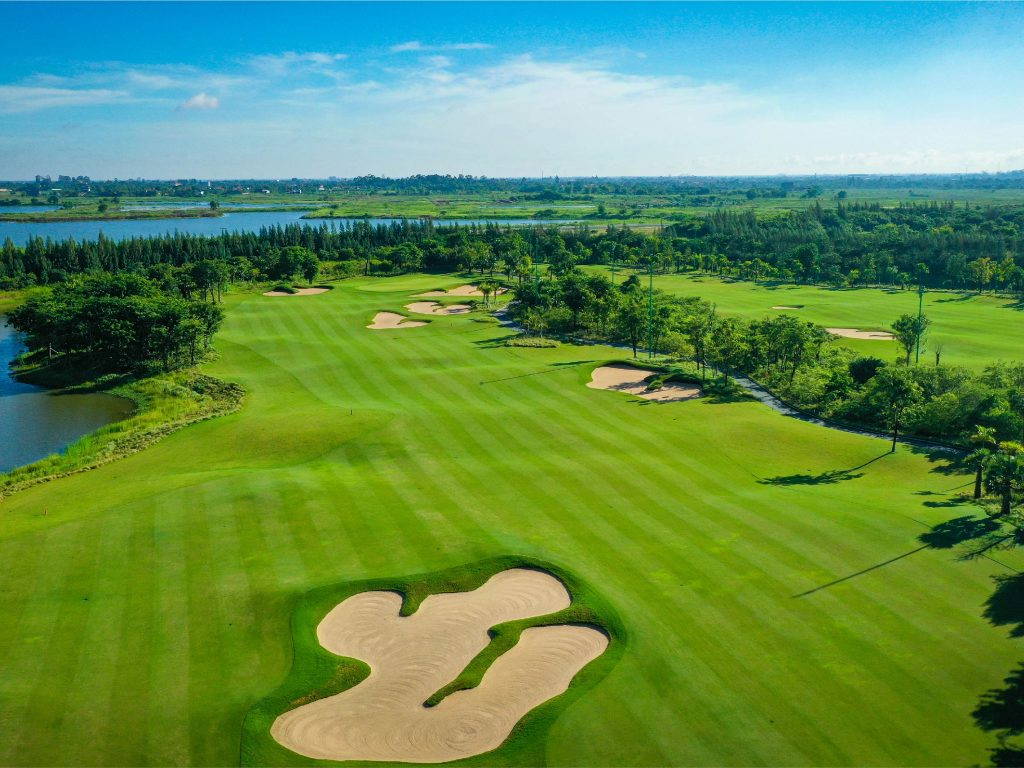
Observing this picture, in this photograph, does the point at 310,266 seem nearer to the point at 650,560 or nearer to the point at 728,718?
the point at 650,560

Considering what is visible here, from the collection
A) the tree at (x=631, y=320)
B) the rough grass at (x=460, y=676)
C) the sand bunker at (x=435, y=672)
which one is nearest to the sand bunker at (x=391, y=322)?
the tree at (x=631, y=320)

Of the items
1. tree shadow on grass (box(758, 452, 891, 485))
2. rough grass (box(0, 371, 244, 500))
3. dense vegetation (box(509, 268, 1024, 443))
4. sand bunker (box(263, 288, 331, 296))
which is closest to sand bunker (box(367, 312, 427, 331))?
dense vegetation (box(509, 268, 1024, 443))

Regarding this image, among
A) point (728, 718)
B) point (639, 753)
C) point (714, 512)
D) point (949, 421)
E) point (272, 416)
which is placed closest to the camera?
point (639, 753)

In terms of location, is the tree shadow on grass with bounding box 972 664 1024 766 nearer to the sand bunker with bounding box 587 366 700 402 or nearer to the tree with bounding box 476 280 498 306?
the sand bunker with bounding box 587 366 700 402

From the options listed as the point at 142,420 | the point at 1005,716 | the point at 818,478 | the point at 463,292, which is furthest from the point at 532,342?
the point at 1005,716

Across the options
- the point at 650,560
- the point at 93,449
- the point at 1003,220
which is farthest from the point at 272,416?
the point at 1003,220

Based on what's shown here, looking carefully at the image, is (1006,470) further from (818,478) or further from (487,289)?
(487,289)
